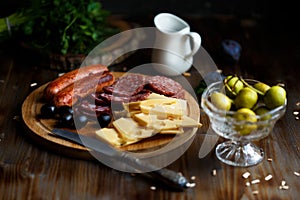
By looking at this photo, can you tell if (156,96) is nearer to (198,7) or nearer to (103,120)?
(103,120)

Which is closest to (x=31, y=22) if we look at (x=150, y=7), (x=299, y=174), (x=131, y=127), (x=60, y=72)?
(x=60, y=72)

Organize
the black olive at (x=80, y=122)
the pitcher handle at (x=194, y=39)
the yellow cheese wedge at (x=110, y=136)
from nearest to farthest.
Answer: the yellow cheese wedge at (x=110, y=136) < the black olive at (x=80, y=122) < the pitcher handle at (x=194, y=39)

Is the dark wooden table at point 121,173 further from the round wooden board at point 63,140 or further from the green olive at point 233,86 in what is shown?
the green olive at point 233,86

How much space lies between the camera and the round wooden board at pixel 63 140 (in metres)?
1.46

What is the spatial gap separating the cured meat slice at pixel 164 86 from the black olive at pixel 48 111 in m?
0.33

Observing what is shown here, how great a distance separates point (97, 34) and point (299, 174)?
103 cm

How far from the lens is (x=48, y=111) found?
1.59 m

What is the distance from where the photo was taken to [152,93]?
1.65 metres

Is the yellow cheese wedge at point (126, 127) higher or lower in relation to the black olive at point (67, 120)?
higher

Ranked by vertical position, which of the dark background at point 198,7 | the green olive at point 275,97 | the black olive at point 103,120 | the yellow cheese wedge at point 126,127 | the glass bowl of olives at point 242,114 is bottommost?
the dark background at point 198,7

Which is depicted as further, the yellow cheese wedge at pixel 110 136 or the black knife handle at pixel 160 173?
the yellow cheese wedge at pixel 110 136

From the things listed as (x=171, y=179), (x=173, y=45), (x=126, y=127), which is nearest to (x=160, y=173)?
(x=171, y=179)

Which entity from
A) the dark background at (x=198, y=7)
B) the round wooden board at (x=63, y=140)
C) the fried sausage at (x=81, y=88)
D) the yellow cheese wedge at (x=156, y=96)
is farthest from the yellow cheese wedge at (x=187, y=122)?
the dark background at (x=198, y=7)

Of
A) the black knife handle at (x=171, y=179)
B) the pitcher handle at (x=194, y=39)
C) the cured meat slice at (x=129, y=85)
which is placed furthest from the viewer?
the pitcher handle at (x=194, y=39)
